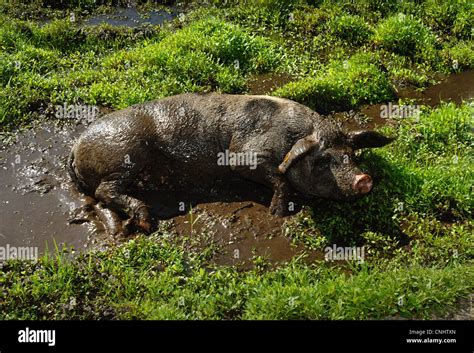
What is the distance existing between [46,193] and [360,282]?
4.38m

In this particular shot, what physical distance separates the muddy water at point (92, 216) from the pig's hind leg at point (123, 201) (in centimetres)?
25

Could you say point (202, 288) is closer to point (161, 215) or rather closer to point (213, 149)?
point (161, 215)

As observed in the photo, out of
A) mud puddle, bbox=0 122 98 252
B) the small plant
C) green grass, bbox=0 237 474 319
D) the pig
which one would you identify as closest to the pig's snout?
the pig

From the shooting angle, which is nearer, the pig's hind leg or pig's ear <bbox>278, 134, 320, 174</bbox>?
pig's ear <bbox>278, 134, 320, 174</bbox>

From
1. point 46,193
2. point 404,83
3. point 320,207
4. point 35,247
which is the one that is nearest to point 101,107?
point 46,193

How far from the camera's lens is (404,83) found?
Result: 35.8 feet

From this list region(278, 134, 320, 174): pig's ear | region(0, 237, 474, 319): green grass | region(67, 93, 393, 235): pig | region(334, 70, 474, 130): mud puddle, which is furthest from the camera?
region(334, 70, 474, 130): mud puddle

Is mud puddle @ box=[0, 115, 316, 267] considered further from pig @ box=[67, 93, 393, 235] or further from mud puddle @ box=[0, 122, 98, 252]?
pig @ box=[67, 93, 393, 235]

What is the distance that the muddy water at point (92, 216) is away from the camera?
7816 millimetres

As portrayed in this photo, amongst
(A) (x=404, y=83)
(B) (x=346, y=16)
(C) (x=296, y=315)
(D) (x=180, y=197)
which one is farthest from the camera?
(B) (x=346, y=16)

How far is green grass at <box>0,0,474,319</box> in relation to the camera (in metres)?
6.86

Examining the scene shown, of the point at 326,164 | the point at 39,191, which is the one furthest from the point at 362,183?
the point at 39,191

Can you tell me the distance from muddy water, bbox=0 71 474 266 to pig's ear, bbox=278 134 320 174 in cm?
72

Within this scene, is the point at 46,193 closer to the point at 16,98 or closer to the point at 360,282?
the point at 16,98
